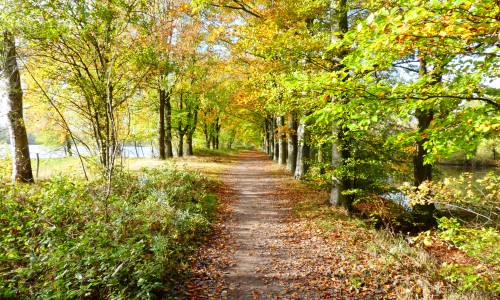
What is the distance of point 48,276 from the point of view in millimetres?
4027

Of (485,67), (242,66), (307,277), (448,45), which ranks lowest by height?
(307,277)

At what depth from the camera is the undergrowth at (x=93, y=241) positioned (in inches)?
161

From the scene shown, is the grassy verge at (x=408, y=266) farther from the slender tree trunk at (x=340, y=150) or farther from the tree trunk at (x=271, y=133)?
the tree trunk at (x=271, y=133)

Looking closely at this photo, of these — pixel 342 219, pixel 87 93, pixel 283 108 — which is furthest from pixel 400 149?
pixel 87 93

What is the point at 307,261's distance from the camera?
658 cm

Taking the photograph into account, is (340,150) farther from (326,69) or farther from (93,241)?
(93,241)

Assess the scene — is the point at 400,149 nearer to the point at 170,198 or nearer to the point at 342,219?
the point at 342,219

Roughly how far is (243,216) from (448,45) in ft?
26.5

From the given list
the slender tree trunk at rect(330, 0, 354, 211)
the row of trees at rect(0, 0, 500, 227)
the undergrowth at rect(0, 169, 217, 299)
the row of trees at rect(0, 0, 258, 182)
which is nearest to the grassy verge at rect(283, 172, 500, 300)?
the slender tree trunk at rect(330, 0, 354, 211)

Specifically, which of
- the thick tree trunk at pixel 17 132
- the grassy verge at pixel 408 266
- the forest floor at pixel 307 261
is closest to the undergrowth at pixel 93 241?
the forest floor at pixel 307 261

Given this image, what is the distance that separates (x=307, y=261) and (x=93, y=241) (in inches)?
183

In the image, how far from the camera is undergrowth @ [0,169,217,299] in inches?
161

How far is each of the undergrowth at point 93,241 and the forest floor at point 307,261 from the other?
73 centimetres

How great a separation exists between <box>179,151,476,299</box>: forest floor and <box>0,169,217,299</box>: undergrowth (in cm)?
73
